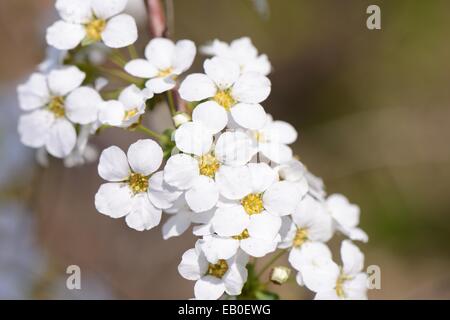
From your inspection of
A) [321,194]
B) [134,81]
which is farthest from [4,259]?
[321,194]

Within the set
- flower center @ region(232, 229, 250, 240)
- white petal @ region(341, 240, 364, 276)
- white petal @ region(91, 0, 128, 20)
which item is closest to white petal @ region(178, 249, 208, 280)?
flower center @ region(232, 229, 250, 240)

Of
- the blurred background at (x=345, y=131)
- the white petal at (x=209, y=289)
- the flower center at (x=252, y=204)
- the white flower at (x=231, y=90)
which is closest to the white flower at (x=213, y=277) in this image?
the white petal at (x=209, y=289)

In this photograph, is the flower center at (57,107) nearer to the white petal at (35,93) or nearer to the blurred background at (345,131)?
the white petal at (35,93)

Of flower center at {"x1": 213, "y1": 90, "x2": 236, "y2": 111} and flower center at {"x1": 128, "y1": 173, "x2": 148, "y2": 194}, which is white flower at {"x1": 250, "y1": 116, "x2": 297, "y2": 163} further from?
flower center at {"x1": 128, "y1": 173, "x2": 148, "y2": 194}

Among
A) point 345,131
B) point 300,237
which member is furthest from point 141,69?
point 345,131

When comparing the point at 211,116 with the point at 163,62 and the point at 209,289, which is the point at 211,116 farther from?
the point at 209,289

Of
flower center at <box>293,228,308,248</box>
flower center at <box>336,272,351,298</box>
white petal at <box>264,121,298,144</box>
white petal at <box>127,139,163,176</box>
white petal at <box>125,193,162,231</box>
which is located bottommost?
flower center at <box>336,272,351,298</box>
